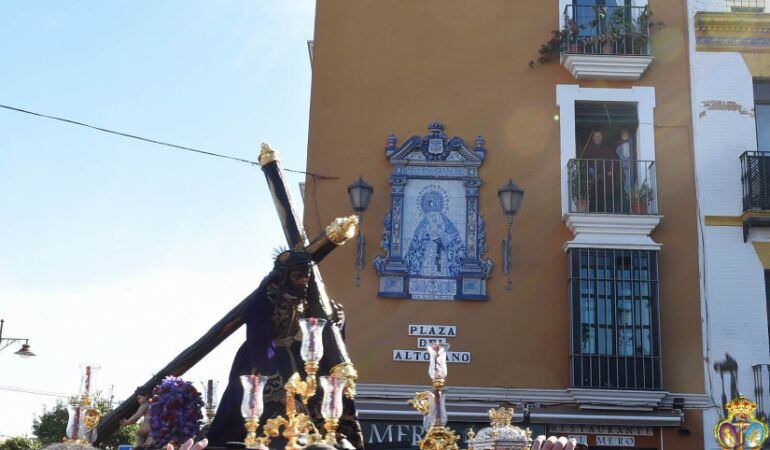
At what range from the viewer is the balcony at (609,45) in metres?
14.3

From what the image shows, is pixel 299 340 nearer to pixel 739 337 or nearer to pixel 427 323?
pixel 427 323

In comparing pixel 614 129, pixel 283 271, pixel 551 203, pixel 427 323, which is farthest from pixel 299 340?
pixel 614 129

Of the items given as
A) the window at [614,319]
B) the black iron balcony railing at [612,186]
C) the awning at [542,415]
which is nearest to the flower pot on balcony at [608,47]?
the black iron balcony railing at [612,186]

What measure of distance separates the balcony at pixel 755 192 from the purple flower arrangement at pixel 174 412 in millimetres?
9615

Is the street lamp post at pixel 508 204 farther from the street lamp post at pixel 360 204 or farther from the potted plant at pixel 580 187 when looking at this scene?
the street lamp post at pixel 360 204

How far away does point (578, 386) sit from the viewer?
519 inches

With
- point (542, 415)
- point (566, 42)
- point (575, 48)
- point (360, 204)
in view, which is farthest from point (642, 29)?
point (542, 415)

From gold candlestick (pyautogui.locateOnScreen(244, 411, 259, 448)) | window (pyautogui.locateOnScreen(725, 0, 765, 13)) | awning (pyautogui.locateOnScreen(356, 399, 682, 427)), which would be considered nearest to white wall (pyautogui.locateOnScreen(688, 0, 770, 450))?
window (pyautogui.locateOnScreen(725, 0, 765, 13))

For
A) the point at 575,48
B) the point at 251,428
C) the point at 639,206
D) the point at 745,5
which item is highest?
the point at 745,5

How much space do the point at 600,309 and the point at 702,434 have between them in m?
2.09

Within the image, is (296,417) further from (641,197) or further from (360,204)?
(641,197)

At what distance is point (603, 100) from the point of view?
14.5m

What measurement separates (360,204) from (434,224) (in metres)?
1.07

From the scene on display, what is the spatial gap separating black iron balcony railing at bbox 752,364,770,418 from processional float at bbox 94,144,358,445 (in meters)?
8.02
